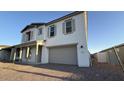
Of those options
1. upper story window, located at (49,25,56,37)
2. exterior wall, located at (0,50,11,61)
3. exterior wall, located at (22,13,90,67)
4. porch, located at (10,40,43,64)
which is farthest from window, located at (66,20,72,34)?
exterior wall, located at (0,50,11,61)

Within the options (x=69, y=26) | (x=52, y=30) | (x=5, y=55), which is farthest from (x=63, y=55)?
(x=5, y=55)

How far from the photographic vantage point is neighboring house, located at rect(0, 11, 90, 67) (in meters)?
8.20

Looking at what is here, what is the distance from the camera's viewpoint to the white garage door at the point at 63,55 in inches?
352

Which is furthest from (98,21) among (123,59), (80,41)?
(123,59)

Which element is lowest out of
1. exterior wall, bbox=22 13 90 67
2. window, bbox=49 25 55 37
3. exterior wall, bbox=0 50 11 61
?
exterior wall, bbox=0 50 11 61

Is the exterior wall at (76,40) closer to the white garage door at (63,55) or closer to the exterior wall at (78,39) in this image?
the exterior wall at (78,39)

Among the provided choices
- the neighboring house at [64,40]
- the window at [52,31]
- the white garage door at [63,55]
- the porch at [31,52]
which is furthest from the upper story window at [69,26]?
the porch at [31,52]

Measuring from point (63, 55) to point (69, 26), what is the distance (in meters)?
3.04

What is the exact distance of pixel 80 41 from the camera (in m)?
8.28

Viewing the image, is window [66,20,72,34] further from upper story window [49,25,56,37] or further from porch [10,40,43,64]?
porch [10,40,43,64]

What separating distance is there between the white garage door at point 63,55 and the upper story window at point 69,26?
1.58 m

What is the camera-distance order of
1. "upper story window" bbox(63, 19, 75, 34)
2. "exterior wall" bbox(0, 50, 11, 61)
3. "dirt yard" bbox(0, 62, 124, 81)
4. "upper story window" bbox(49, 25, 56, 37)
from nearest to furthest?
"dirt yard" bbox(0, 62, 124, 81) < "upper story window" bbox(63, 19, 75, 34) < "upper story window" bbox(49, 25, 56, 37) < "exterior wall" bbox(0, 50, 11, 61)
